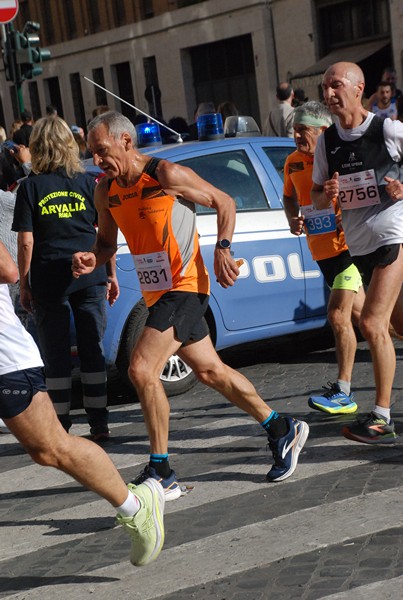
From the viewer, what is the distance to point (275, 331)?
840 centimetres

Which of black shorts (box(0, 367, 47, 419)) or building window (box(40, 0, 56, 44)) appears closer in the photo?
black shorts (box(0, 367, 47, 419))

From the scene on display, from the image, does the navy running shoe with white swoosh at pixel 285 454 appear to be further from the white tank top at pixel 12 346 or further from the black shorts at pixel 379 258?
the white tank top at pixel 12 346

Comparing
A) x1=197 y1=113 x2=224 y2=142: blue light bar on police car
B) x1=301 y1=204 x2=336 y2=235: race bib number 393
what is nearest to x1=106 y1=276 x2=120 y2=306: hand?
x1=301 y1=204 x2=336 y2=235: race bib number 393

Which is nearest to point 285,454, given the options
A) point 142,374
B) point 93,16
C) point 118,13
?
point 142,374

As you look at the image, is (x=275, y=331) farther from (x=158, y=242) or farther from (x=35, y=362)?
(x=35, y=362)

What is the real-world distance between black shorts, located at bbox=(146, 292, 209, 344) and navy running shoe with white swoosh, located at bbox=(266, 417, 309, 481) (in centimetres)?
65

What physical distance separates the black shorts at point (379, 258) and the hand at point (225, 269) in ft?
3.39

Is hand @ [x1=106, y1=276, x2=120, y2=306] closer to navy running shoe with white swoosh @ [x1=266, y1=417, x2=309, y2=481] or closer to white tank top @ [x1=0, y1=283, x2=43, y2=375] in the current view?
navy running shoe with white swoosh @ [x1=266, y1=417, x2=309, y2=481]

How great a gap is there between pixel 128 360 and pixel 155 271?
2.23 m

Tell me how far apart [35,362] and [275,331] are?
4.14 metres

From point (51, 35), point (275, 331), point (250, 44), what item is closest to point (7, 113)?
point (51, 35)

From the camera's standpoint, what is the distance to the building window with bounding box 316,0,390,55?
28.5m

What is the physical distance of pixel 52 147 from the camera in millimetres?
6871

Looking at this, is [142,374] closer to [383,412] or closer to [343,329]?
[383,412]
